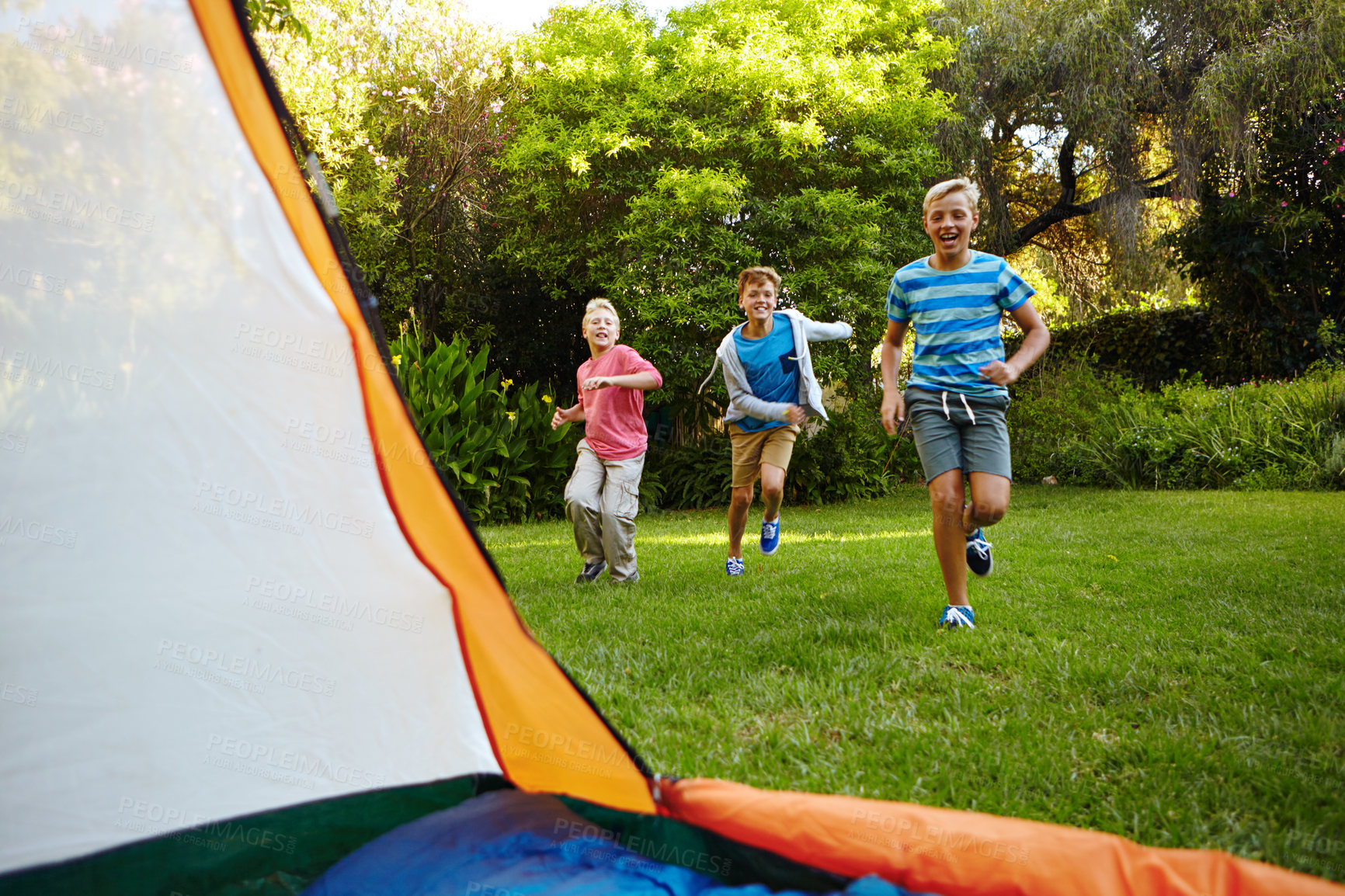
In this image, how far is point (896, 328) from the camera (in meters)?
3.60

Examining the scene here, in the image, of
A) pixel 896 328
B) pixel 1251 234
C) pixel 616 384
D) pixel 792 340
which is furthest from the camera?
pixel 1251 234

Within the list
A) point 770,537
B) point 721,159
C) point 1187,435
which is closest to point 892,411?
point 770,537

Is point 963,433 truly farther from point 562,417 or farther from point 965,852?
point 562,417

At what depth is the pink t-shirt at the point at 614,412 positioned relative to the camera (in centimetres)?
474

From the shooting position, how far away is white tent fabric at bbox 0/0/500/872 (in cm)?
145

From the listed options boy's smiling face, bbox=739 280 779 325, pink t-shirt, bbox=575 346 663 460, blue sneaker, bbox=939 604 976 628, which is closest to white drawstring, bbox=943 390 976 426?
blue sneaker, bbox=939 604 976 628

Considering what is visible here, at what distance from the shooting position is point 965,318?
10.9 ft

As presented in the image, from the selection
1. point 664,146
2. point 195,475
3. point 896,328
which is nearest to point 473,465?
point 664,146

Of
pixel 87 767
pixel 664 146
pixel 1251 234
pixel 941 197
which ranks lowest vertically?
pixel 87 767

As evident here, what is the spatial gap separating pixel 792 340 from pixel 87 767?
381 centimetres

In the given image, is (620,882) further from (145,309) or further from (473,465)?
(473,465)

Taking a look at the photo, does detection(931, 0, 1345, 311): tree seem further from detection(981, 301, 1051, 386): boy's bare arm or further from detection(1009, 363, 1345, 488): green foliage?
detection(981, 301, 1051, 386): boy's bare arm

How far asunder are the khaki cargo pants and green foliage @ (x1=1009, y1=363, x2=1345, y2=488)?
6.90 meters

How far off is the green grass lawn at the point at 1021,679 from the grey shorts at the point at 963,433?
65 cm
